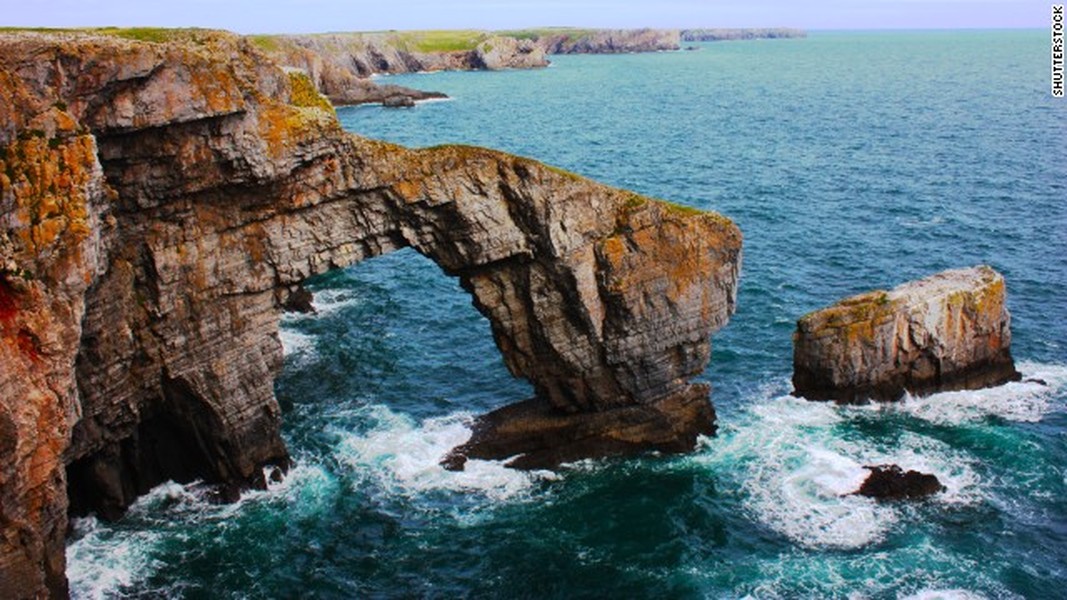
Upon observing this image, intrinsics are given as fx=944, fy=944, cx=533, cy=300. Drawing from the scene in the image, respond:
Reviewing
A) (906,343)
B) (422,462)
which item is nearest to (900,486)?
(906,343)

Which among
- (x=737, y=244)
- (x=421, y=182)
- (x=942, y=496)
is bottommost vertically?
(x=942, y=496)

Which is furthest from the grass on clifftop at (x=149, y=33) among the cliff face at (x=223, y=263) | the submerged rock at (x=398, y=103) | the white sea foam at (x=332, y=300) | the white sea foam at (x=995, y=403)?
the submerged rock at (x=398, y=103)

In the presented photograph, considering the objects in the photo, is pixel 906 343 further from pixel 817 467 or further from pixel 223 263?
pixel 223 263

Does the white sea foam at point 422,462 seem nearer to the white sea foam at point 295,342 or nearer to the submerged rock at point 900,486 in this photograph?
the white sea foam at point 295,342

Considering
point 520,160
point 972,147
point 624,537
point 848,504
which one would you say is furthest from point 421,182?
point 972,147

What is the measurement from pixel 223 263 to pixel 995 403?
113 feet

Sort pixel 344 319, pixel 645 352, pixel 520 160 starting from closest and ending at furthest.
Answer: pixel 520 160, pixel 645 352, pixel 344 319

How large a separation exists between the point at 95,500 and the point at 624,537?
778 inches

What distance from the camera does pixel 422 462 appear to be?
130 ft

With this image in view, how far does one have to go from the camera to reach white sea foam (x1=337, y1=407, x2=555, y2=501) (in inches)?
1489

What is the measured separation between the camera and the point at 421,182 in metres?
36.1

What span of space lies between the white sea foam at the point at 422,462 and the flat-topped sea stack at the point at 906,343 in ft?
47.3

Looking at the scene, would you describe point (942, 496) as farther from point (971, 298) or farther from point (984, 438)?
point (971, 298)

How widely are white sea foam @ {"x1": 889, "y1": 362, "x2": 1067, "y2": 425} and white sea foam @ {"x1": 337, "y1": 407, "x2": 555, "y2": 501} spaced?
17881 mm
